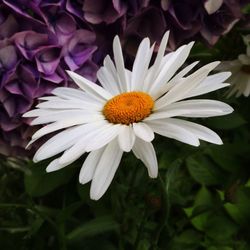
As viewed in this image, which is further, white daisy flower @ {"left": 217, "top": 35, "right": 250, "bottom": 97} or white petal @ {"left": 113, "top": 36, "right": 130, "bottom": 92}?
white daisy flower @ {"left": 217, "top": 35, "right": 250, "bottom": 97}

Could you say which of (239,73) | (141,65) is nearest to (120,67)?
(141,65)

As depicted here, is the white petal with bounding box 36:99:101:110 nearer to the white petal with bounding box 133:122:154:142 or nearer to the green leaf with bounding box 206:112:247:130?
the white petal with bounding box 133:122:154:142

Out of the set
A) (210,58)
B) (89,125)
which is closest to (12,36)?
(89,125)

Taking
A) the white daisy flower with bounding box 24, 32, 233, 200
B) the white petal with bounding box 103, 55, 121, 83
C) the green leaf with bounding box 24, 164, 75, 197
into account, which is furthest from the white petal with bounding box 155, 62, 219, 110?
the green leaf with bounding box 24, 164, 75, 197

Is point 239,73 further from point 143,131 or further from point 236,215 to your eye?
point 143,131

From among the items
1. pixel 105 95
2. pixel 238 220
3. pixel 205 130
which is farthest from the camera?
pixel 238 220

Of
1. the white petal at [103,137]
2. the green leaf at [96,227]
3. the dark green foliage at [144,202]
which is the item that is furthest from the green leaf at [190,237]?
the white petal at [103,137]

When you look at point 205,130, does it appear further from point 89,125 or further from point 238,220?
point 238,220

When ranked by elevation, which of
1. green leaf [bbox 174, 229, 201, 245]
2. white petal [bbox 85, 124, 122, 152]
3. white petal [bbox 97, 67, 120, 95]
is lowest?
green leaf [bbox 174, 229, 201, 245]
